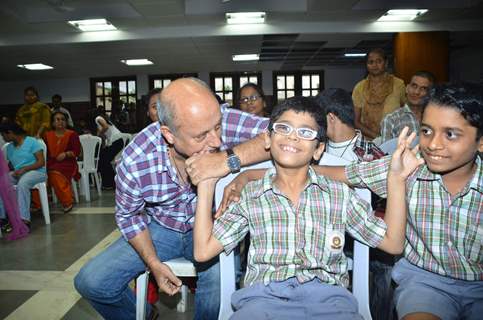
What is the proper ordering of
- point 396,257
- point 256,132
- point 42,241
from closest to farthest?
point 396,257
point 256,132
point 42,241

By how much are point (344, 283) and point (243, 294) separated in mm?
323

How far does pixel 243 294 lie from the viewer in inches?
46.8

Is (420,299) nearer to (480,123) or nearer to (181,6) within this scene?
(480,123)

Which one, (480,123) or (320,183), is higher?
(480,123)

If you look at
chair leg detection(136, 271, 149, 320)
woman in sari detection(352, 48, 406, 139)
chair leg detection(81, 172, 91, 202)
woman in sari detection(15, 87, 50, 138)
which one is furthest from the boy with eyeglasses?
woman in sari detection(15, 87, 50, 138)

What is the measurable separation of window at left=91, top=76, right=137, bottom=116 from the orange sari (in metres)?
7.81

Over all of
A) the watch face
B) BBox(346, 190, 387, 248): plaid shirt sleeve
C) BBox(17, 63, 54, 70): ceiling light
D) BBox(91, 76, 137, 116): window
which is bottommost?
BBox(346, 190, 387, 248): plaid shirt sleeve

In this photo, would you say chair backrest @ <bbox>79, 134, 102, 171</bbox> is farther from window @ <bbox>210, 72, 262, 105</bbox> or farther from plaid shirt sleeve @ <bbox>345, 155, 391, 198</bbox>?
window @ <bbox>210, 72, 262, 105</bbox>

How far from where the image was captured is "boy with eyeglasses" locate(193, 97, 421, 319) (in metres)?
1.16

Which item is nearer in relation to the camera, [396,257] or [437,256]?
[437,256]

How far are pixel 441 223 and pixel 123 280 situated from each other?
1200mm

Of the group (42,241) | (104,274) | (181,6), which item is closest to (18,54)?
(181,6)

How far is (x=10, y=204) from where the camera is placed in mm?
3572

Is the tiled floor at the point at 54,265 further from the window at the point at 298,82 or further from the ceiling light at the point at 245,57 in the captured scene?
the window at the point at 298,82
